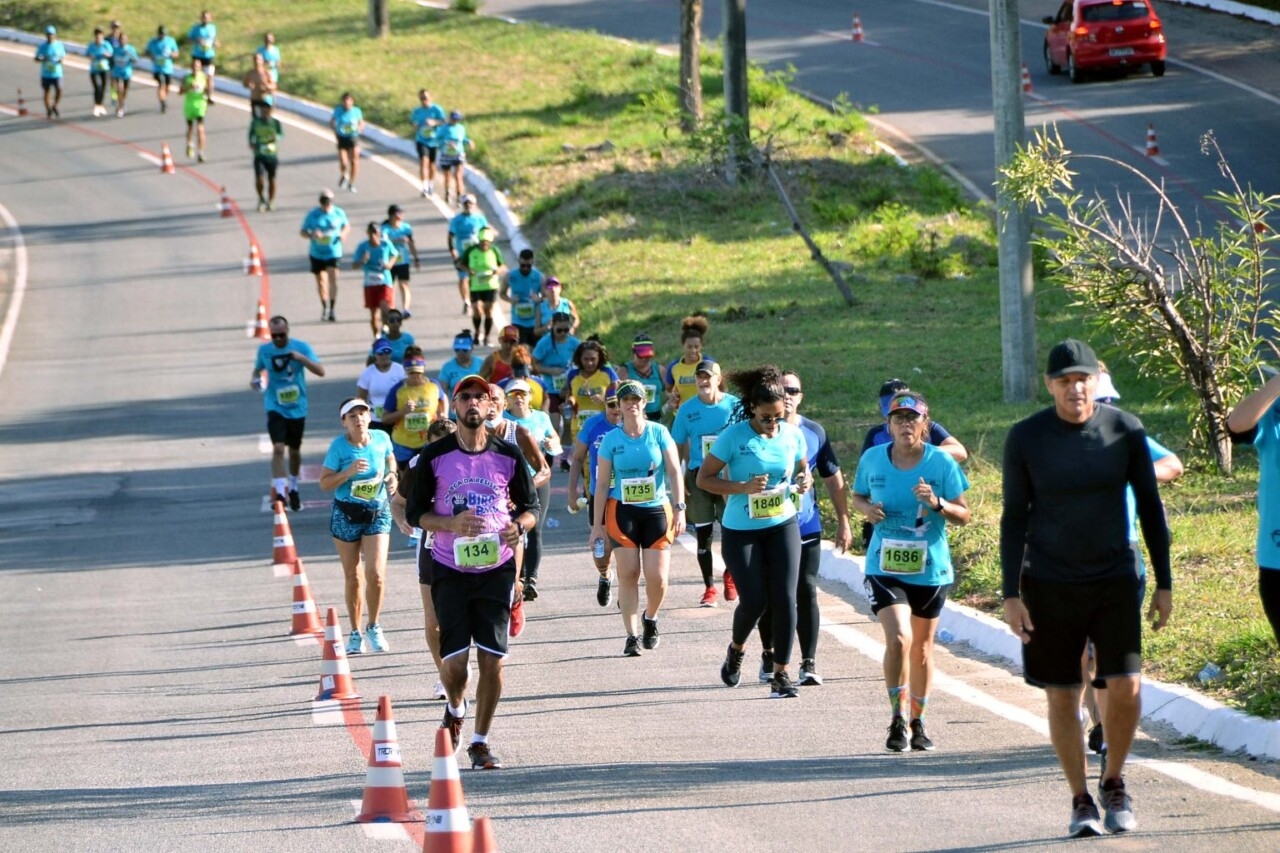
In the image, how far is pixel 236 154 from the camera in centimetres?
4466

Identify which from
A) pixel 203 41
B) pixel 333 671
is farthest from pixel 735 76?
pixel 333 671

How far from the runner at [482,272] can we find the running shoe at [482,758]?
680 inches

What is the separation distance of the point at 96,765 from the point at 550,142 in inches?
1244

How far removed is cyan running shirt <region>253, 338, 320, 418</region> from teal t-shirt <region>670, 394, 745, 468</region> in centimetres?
722

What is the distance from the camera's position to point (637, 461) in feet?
43.0

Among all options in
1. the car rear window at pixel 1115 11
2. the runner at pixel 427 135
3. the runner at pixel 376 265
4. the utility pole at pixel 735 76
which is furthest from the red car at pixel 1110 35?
the runner at pixel 376 265

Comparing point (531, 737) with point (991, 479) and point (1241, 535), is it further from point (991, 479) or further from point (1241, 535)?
point (991, 479)

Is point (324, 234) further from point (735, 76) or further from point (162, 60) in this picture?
point (162, 60)

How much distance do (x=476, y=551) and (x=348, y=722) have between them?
7.31 ft

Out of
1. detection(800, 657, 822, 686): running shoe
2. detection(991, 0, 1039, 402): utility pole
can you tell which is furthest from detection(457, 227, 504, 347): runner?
detection(800, 657, 822, 686): running shoe

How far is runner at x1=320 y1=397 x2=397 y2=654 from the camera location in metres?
13.8

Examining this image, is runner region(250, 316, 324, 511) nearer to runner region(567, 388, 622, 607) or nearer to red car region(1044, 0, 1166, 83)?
runner region(567, 388, 622, 607)

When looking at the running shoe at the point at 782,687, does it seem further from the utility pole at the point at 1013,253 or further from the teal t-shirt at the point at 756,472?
the utility pole at the point at 1013,253

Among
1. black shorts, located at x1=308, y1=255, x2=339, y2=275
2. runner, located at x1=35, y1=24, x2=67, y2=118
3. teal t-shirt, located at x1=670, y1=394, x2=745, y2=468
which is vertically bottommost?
teal t-shirt, located at x1=670, y1=394, x2=745, y2=468
